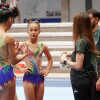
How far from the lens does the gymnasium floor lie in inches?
242

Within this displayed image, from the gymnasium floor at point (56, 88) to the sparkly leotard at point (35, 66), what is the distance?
2259mm

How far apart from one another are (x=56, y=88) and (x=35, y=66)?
11.2 ft

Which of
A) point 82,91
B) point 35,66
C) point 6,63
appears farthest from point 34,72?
point 82,91

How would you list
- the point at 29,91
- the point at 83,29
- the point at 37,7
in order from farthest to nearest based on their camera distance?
the point at 37,7 < the point at 29,91 < the point at 83,29

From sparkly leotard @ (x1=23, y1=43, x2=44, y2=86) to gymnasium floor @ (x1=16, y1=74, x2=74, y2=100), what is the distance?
2.26 meters

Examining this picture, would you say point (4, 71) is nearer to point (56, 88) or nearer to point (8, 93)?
point (8, 93)

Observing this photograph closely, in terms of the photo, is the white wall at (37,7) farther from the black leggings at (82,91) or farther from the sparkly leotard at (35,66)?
the black leggings at (82,91)

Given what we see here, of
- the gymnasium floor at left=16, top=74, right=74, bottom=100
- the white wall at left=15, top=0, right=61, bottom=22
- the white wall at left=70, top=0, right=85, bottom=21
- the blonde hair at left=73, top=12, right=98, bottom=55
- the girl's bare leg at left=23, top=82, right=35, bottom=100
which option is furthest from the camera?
the white wall at left=15, top=0, right=61, bottom=22

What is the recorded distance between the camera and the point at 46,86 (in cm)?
745

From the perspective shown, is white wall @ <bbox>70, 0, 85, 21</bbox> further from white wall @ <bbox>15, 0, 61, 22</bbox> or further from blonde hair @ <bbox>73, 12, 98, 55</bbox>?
blonde hair @ <bbox>73, 12, 98, 55</bbox>

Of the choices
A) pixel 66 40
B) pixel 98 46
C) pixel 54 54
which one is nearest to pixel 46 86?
pixel 54 54

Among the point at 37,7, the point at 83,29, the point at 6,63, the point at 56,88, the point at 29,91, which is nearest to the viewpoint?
the point at 83,29

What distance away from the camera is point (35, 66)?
3898 millimetres

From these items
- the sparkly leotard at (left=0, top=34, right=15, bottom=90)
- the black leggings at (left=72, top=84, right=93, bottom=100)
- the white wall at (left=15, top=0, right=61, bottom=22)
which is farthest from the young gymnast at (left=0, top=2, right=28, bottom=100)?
the white wall at (left=15, top=0, right=61, bottom=22)
